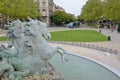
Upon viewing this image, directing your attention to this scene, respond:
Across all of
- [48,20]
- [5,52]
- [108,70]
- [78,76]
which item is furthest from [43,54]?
[48,20]

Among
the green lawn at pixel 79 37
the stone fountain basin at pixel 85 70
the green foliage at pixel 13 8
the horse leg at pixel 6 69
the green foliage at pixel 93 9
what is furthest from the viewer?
the green foliage at pixel 93 9

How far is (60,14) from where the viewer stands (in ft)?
401

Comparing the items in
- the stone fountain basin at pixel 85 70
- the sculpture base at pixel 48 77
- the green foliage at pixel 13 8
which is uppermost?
the green foliage at pixel 13 8

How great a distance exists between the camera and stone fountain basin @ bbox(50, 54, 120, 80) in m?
16.5

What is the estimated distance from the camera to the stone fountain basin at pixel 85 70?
54.0 ft

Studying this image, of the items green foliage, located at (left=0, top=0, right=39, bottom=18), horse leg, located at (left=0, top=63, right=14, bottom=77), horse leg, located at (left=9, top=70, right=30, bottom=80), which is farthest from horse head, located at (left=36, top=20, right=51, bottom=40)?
green foliage, located at (left=0, top=0, right=39, bottom=18)

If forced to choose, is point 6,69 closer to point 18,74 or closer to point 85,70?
point 18,74

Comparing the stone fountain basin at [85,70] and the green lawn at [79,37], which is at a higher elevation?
the stone fountain basin at [85,70]

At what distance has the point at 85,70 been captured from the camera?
60.6 ft

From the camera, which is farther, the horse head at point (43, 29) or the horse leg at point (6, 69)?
the horse head at point (43, 29)

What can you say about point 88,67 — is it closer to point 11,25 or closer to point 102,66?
point 102,66

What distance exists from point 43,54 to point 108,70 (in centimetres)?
582

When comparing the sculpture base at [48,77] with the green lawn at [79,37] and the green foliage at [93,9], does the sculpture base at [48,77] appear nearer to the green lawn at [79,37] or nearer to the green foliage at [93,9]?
the green lawn at [79,37]

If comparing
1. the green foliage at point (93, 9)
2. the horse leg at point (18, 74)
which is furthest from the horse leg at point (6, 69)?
the green foliage at point (93, 9)
